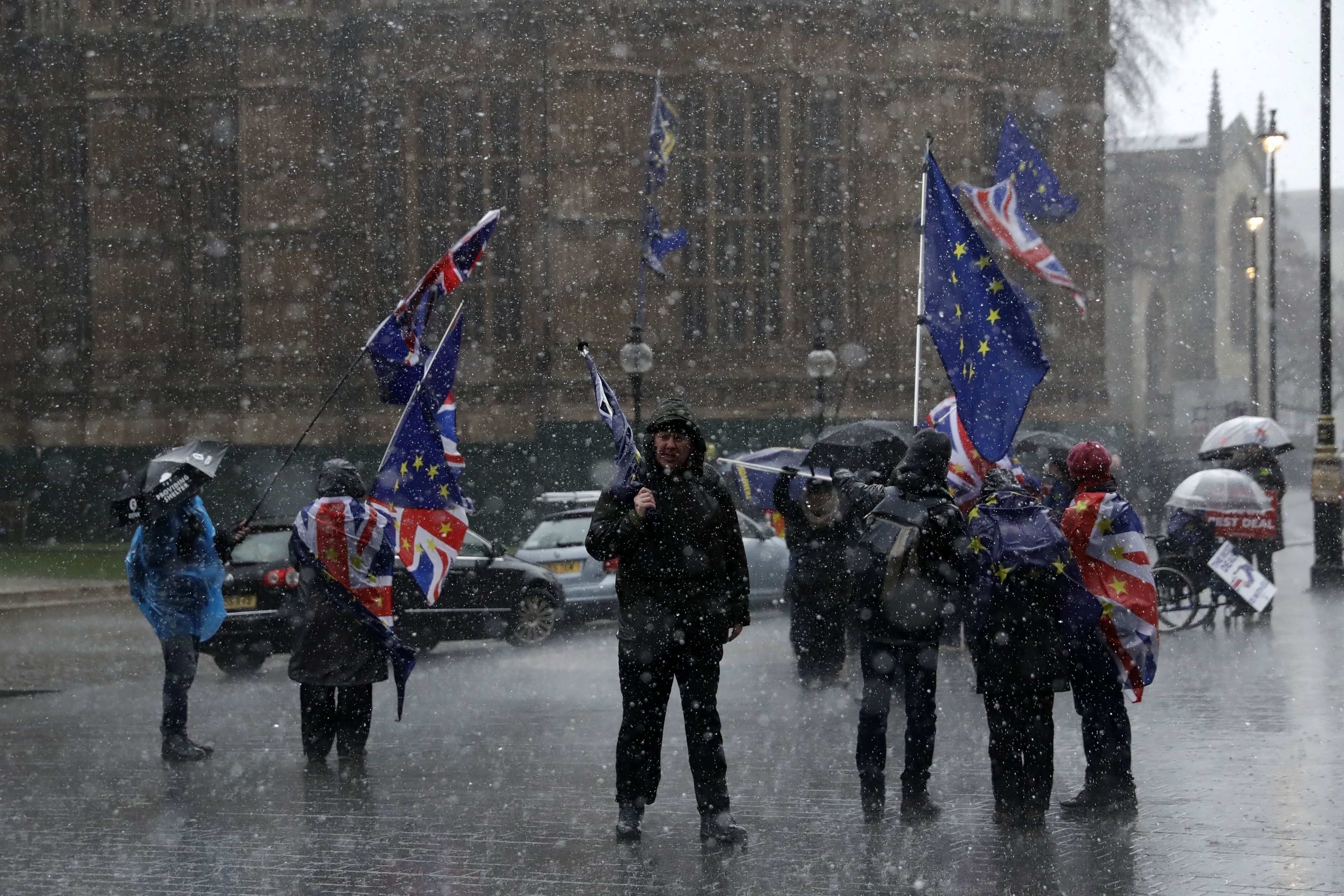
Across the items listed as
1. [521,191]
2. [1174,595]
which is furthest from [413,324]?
[521,191]

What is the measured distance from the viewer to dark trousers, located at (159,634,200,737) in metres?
9.26

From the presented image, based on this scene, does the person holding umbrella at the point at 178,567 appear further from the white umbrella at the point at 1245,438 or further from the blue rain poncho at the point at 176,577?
the white umbrella at the point at 1245,438

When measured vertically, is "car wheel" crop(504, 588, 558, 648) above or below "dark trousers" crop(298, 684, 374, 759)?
below

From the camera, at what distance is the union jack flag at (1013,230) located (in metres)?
13.4

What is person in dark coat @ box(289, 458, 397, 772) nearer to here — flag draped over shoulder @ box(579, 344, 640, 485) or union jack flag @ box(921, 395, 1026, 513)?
flag draped over shoulder @ box(579, 344, 640, 485)

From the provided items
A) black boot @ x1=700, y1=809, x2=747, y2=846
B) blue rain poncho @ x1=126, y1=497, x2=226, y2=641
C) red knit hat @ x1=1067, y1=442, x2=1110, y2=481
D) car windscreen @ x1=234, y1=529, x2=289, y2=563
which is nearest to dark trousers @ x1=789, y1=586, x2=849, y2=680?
red knit hat @ x1=1067, y1=442, x2=1110, y2=481

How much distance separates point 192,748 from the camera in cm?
927

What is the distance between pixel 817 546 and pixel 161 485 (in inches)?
190

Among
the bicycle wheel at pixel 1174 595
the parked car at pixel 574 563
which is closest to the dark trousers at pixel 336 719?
the parked car at pixel 574 563

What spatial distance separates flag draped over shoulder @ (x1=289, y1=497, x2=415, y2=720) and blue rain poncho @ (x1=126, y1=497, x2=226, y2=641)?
2.41ft

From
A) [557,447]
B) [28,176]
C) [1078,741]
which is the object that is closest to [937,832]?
[1078,741]

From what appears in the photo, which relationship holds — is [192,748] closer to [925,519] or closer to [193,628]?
[193,628]

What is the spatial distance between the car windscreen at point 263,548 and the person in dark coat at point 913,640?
26.8 feet

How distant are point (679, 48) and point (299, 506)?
11211 millimetres
